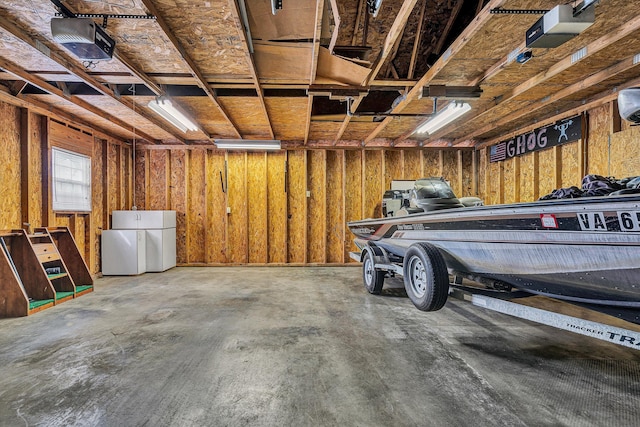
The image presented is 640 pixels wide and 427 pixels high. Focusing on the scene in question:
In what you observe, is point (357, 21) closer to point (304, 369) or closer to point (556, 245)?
point (556, 245)

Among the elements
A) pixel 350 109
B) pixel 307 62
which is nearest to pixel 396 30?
pixel 307 62

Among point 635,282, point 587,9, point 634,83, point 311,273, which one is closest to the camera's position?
point 635,282

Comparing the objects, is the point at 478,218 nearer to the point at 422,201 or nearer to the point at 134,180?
the point at 422,201

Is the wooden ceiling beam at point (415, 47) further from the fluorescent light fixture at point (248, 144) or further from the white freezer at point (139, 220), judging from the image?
the white freezer at point (139, 220)

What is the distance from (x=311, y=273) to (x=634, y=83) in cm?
559

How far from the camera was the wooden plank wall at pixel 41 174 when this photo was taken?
430 centimetres

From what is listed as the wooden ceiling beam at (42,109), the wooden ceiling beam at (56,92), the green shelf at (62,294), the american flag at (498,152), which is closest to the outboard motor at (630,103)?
the american flag at (498,152)

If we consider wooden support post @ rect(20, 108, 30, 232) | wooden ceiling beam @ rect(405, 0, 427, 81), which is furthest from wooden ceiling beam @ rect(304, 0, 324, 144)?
wooden support post @ rect(20, 108, 30, 232)

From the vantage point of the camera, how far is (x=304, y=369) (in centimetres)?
227

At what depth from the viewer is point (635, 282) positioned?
5.57 feet

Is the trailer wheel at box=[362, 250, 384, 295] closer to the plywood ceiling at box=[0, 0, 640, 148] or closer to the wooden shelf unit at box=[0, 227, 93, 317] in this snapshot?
the plywood ceiling at box=[0, 0, 640, 148]

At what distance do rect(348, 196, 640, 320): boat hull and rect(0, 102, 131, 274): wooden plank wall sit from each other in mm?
5697

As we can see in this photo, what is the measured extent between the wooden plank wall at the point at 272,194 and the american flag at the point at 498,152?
0.67 m

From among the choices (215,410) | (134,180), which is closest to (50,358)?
(215,410)
